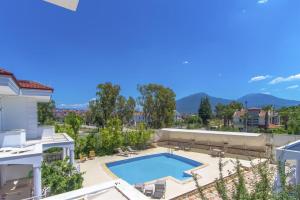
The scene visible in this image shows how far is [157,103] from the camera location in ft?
125

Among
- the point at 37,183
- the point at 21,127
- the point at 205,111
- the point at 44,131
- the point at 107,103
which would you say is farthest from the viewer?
the point at 205,111

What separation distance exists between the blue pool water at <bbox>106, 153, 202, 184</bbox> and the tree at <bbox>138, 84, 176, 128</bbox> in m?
18.2

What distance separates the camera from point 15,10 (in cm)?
2153

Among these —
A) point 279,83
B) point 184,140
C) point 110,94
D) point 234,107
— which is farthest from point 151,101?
point 279,83

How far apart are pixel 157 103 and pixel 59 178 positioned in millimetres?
30498

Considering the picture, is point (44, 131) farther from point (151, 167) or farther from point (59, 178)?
point (151, 167)

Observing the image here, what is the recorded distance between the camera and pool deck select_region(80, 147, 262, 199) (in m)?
11.2

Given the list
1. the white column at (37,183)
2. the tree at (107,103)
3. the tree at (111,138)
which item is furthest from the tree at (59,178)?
the tree at (107,103)

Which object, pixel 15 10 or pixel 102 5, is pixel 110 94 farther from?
pixel 15 10

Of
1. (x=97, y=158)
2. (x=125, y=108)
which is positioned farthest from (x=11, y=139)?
(x=125, y=108)

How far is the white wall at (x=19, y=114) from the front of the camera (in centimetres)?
1212

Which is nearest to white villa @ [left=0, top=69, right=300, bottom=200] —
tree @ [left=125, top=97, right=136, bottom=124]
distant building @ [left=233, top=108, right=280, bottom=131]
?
tree @ [left=125, top=97, right=136, bottom=124]

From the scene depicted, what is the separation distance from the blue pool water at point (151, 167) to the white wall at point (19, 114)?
652 centimetres

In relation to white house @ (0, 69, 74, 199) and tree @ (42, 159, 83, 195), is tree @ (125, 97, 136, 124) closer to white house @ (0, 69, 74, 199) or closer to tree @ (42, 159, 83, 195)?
white house @ (0, 69, 74, 199)
